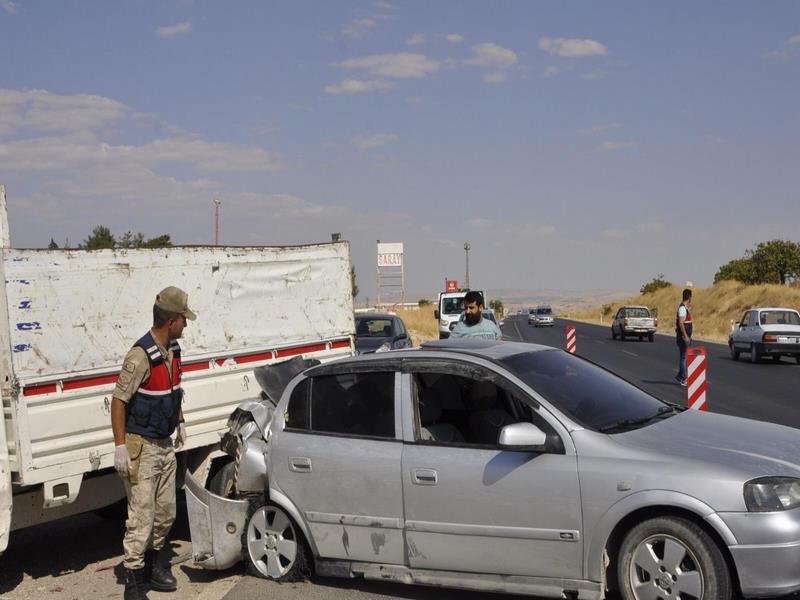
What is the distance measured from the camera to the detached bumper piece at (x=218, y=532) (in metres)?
6.41

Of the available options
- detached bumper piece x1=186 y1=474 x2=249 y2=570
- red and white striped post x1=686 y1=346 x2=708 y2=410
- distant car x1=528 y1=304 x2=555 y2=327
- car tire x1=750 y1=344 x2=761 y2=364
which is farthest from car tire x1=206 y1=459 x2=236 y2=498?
distant car x1=528 y1=304 x2=555 y2=327

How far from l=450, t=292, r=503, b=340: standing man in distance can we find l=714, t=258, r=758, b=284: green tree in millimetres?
77264

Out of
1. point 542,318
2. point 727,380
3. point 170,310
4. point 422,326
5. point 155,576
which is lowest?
point 542,318

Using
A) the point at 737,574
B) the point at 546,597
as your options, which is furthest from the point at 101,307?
the point at 737,574

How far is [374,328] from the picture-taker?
1930 centimetres

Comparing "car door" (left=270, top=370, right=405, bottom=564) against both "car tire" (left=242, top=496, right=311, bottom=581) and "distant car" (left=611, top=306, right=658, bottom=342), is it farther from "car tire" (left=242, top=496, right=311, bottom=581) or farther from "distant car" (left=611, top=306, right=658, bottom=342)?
"distant car" (left=611, top=306, right=658, bottom=342)

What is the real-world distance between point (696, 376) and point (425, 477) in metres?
8.07

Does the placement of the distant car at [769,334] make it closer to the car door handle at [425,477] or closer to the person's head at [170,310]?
the car door handle at [425,477]

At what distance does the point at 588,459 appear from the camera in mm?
5016

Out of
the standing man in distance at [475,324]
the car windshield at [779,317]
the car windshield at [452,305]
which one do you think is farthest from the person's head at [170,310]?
the car windshield at [452,305]

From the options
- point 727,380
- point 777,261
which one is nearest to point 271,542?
point 727,380

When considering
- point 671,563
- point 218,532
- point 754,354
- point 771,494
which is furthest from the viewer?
point 754,354

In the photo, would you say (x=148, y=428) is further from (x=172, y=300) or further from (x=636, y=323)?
(x=636, y=323)

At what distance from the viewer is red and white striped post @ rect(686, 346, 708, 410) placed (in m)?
12.4
